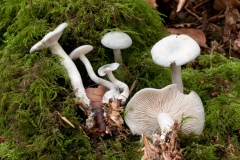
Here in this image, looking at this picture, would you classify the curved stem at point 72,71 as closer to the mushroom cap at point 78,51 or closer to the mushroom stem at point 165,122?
the mushroom cap at point 78,51

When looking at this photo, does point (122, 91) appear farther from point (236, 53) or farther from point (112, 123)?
point (236, 53)

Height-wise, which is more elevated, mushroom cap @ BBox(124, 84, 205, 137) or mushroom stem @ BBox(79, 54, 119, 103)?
mushroom stem @ BBox(79, 54, 119, 103)

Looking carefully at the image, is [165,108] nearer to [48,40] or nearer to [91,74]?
[91,74]

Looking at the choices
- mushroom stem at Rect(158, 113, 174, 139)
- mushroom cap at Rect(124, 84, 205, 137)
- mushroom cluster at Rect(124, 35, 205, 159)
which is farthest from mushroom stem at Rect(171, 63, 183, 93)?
mushroom stem at Rect(158, 113, 174, 139)

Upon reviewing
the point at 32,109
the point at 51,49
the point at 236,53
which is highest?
the point at 51,49

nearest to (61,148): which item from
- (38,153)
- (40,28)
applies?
(38,153)

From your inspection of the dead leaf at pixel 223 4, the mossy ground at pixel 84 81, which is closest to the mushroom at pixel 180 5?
the dead leaf at pixel 223 4

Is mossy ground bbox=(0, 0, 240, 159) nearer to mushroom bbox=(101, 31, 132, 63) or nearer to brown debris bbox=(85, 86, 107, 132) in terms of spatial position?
brown debris bbox=(85, 86, 107, 132)
